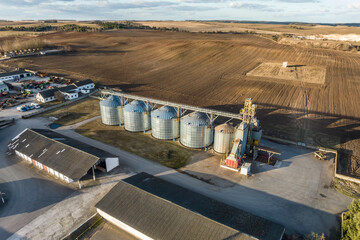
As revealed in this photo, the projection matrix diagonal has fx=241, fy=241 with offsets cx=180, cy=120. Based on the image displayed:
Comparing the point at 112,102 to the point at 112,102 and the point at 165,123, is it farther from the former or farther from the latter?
the point at 165,123

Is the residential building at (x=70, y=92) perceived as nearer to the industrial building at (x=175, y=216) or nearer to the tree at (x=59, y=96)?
the tree at (x=59, y=96)

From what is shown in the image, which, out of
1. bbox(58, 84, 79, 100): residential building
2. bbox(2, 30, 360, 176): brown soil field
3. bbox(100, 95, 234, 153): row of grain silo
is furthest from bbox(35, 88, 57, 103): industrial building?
bbox(100, 95, 234, 153): row of grain silo

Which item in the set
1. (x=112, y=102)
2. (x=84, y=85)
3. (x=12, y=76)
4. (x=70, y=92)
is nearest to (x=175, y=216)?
(x=112, y=102)

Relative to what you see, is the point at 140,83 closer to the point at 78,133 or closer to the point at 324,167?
the point at 78,133

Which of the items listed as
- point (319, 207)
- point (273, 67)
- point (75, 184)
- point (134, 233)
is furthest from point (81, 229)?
point (273, 67)

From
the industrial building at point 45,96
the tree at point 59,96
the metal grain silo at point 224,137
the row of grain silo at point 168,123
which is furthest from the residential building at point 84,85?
the metal grain silo at point 224,137

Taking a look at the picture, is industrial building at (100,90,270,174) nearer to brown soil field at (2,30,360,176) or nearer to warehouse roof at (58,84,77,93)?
brown soil field at (2,30,360,176)
